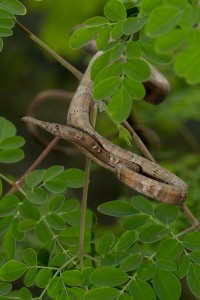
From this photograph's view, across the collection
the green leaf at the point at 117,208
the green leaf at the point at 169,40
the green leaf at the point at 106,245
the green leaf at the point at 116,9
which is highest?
the green leaf at the point at 169,40

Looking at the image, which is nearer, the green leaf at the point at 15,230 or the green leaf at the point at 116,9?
the green leaf at the point at 116,9

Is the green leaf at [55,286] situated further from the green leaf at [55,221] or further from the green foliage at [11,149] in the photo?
the green foliage at [11,149]

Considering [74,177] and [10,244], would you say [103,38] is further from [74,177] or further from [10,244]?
Result: [10,244]

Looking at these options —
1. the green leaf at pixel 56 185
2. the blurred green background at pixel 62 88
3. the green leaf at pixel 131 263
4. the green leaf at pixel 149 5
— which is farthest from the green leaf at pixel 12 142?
the blurred green background at pixel 62 88

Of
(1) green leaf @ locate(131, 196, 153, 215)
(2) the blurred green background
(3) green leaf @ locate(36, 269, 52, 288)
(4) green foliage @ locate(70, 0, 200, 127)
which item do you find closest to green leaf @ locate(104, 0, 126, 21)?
(4) green foliage @ locate(70, 0, 200, 127)

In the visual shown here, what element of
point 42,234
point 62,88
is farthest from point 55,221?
point 62,88

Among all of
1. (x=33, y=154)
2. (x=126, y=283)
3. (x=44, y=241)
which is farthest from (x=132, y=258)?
(x=33, y=154)
